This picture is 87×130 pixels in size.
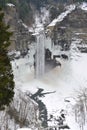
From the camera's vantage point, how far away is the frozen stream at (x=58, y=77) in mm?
49972

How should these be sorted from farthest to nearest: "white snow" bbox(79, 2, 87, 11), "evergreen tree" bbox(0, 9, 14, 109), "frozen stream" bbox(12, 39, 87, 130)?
1. "white snow" bbox(79, 2, 87, 11)
2. "frozen stream" bbox(12, 39, 87, 130)
3. "evergreen tree" bbox(0, 9, 14, 109)

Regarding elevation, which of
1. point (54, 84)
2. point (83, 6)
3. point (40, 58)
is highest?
point (83, 6)

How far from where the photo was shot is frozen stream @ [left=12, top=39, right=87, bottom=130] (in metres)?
50.0

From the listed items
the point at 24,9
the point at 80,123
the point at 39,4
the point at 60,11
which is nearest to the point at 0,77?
the point at 80,123

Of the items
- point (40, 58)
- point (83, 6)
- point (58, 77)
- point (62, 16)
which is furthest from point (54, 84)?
point (83, 6)

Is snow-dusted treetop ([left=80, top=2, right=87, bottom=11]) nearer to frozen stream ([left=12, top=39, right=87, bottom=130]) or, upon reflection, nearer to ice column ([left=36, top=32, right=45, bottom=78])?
frozen stream ([left=12, top=39, right=87, bottom=130])

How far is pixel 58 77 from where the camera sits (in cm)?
5672

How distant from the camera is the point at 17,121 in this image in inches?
1254

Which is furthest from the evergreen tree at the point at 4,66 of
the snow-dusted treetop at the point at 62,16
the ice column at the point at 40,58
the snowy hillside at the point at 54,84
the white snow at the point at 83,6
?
the white snow at the point at 83,6

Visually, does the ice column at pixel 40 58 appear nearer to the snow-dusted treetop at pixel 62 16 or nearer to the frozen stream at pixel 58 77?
the frozen stream at pixel 58 77

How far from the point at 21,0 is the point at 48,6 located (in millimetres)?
12203

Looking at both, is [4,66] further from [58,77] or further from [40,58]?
[40,58]

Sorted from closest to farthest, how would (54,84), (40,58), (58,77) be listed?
(54,84) → (58,77) → (40,58)

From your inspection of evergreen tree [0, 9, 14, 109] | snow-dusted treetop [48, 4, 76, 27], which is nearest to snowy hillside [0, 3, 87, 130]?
snow-dusted treetop [48, 4, 76, 27]
